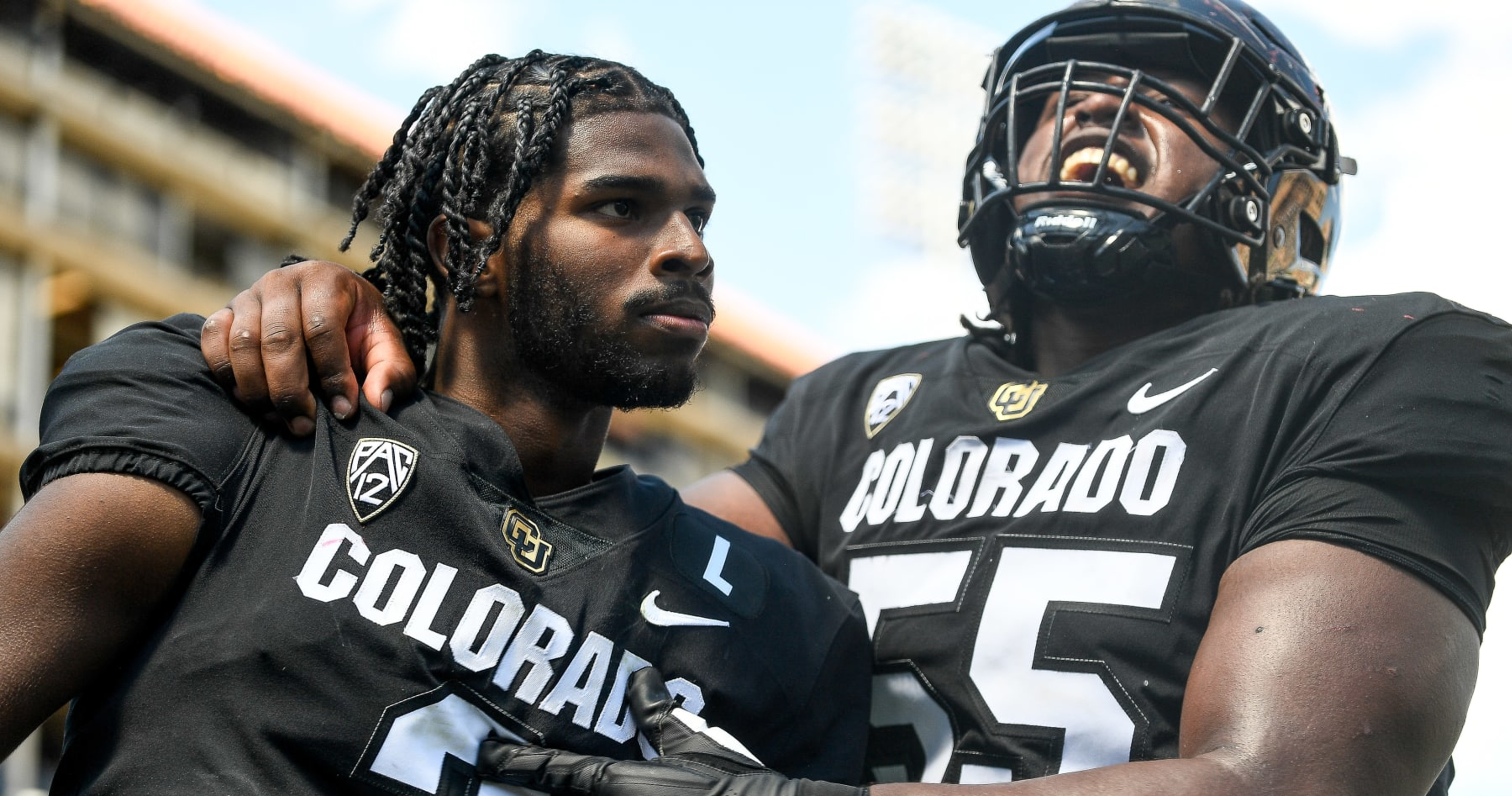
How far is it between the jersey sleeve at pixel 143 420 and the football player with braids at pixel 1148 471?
90 mm

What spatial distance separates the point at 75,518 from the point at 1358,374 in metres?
2.19

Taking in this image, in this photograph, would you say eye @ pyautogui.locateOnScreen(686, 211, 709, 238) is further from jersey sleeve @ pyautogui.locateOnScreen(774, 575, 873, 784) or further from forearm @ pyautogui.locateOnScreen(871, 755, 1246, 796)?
forearm @ pyautogui.locateOnScreen(871, 755, 1246, 796)

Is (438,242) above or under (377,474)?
above

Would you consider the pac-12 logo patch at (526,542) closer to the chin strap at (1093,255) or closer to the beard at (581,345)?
the beard at (581,345)

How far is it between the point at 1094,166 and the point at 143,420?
206 centimetres

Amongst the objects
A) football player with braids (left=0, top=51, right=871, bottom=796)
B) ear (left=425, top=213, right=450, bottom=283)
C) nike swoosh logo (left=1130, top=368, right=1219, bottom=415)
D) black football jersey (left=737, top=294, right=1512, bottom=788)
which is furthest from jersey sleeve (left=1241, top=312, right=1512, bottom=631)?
ear (left=425, top=213, right=450, bottom=283)

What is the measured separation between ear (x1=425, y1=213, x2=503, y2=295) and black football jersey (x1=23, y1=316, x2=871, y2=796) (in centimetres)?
29

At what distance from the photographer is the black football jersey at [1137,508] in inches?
117

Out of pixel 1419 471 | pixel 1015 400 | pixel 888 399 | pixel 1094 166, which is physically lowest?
pixel 888 399

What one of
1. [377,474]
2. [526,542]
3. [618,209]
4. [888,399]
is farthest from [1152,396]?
[377,474]

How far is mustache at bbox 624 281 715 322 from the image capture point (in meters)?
3.15

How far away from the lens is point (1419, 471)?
2.94m

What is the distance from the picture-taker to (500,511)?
2992mm

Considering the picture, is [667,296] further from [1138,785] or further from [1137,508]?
[1138,785]
